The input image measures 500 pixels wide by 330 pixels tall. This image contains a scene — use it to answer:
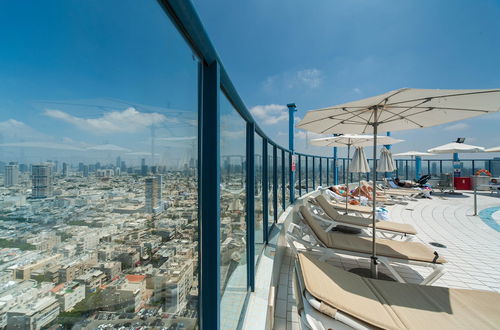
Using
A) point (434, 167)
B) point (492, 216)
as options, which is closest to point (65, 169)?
point (492, 216)

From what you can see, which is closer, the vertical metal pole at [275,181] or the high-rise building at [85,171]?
the high-rise building at [85,171]

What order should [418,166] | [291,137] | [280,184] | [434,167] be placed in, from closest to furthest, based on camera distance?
1. [280,184]
2. [291,137]
3. [418,166]
4. [434,167]

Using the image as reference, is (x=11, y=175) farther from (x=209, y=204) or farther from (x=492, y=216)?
(x=492, y=216)

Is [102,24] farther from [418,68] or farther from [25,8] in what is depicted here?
[418,68]

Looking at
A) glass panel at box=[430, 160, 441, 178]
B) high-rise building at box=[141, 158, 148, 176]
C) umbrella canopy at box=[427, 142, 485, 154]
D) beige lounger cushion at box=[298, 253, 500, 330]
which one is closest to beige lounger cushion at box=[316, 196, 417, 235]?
beige lounger cushion at box=[298, 253, 500, 330]

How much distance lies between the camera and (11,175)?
351 millimetres

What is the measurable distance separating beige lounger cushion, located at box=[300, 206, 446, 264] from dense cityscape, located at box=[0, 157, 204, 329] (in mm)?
2945

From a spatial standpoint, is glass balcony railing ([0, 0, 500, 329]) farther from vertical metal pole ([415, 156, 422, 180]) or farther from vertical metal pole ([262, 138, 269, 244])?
vertical metal pole ([415, 156, 422, 180])

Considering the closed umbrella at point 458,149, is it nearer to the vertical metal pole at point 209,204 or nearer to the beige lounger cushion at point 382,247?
the beige lounger cushion at point 382,247

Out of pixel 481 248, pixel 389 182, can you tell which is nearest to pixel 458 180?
pixel 389 182

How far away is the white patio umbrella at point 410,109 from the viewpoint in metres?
2.22

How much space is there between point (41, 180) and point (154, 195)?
1.10 ft

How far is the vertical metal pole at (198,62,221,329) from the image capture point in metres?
1.01

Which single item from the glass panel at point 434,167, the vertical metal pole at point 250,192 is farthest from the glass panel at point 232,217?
the glass panel at point 434,167
